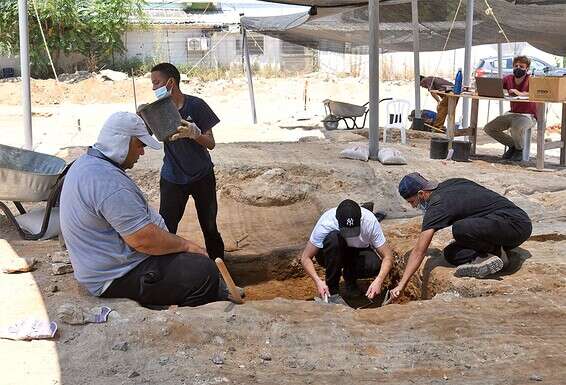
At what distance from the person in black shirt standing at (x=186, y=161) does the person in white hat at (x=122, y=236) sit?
112cm

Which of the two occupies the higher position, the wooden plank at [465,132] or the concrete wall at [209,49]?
the concrete wall at [209,49]

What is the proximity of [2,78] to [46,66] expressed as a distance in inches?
66.7

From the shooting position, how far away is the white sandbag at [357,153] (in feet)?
30.1

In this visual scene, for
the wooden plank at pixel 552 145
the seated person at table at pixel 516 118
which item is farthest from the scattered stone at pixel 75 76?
the wooden plank at pixel 552 145

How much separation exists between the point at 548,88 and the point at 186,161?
17.4 feet

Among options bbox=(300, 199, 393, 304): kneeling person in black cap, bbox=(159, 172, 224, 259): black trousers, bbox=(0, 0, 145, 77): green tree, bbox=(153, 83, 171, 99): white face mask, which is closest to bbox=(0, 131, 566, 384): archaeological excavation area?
bbox=(300, 199, 393, 304): kneeling person in black cap

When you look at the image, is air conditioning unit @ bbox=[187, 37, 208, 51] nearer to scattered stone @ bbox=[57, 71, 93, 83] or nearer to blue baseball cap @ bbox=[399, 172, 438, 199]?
scattered stone @ bbox=[57, 71, 93, 83]

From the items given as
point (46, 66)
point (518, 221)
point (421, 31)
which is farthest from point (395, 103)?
point (46, 66)

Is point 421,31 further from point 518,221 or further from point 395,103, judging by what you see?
point 518,221

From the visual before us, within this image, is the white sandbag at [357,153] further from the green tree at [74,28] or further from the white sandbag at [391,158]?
the green tree at [74,28]

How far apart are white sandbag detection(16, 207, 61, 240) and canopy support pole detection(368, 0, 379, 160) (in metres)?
4.45

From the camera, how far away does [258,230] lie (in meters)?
7.30

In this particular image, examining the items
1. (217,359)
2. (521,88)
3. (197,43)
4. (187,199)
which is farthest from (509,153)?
(197,43)

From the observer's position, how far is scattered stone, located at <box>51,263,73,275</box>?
15.7 ft
